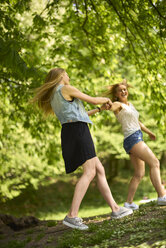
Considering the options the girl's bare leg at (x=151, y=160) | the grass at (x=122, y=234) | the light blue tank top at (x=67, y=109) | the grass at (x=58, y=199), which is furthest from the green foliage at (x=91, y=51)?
the grass at (x=58, y=199)

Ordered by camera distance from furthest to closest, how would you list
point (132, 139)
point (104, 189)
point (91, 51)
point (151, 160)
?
point (91, 51), point (132, 139), point (151, 160), point (104, 189)

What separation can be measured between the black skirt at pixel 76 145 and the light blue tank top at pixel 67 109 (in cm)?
7

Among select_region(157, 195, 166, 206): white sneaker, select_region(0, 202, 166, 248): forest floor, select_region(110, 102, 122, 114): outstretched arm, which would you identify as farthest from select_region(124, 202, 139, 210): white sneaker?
select_region(110, 102, 122, 114): outstretched arm

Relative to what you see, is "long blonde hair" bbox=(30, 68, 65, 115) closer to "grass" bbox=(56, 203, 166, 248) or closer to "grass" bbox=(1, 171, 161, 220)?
"grass" bbox=(56, 203, 166, 248)

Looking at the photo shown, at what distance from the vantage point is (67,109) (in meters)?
Result: 4.15

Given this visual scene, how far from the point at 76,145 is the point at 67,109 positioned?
0.48 metres

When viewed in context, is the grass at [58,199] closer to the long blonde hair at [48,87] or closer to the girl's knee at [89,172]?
the girl's knee at [89,172]

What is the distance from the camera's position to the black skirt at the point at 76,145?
412 cm

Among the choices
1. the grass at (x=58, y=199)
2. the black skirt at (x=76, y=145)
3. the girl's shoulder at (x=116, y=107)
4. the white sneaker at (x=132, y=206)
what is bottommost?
the grass at (x=58, y=199)

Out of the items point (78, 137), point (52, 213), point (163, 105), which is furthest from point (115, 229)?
point (52, 213)

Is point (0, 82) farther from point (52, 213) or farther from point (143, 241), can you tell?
point (52, 213)

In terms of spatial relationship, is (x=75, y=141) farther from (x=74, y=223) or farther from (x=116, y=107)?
(x=116, y=107)

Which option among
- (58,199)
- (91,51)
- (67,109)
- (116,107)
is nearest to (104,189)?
(67,109)

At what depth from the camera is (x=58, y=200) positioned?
61.4 ft
